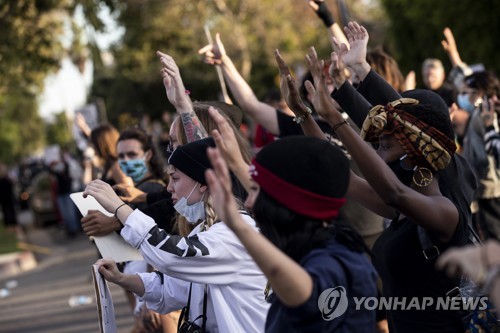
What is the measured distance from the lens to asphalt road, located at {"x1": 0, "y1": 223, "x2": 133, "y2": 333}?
389 inches

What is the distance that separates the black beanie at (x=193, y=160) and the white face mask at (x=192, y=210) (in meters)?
0.08

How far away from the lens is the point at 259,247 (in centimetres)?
255

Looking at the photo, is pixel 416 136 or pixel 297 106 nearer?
pixel 416 136

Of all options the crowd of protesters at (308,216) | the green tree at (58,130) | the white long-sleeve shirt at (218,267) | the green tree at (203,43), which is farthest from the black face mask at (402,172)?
the green tree at (58,130)

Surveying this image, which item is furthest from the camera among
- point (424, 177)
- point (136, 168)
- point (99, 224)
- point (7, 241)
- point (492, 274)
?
point (7, 241)

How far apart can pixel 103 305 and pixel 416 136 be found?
1.58 metres

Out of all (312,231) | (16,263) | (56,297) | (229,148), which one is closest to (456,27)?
(16,263)

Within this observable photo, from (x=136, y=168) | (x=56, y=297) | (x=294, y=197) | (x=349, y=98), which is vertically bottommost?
(x=56, y=297)

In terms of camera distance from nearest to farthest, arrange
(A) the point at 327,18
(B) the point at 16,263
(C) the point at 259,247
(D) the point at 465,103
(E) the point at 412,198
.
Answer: (C) the point at 259,247, (E) the point at 412,198, (A) the point at 327,18, (D) the point at 465,103, (B) the point at 16,263

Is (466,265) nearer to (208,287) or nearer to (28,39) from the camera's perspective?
(208,287)

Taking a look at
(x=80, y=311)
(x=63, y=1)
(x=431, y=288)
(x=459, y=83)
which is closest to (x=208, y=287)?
(x=431, y=288)

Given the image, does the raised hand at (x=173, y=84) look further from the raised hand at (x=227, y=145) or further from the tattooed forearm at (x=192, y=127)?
the raised hand at (x=227, y=145)

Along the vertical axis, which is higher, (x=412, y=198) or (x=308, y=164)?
(x=308, y=164)

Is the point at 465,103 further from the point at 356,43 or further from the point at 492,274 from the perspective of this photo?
the point at 492,274
